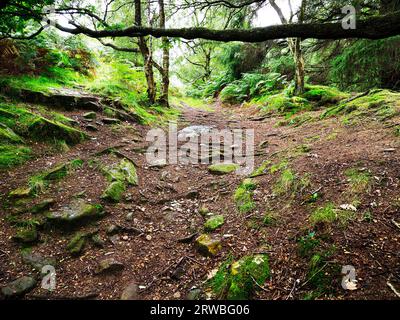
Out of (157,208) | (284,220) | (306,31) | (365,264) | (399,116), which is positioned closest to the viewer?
(365,264)

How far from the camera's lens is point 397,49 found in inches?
266

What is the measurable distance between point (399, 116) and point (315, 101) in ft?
14.7

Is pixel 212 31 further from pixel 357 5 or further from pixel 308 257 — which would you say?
pixel 357 5

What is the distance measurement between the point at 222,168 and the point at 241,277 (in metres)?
2.91

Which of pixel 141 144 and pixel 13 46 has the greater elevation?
pixel 13 46

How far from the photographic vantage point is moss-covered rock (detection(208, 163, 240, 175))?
17.1ft

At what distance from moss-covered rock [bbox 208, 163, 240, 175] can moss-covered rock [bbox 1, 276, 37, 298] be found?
355 cm

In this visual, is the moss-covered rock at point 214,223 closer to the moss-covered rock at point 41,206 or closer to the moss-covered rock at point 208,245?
the moss-covered rock at point 208,245

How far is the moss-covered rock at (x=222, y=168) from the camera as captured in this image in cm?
520

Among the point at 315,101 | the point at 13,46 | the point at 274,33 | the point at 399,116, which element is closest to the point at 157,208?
the point at 274,33

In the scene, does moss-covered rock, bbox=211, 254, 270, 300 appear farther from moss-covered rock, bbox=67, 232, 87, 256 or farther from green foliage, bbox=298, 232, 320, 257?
moss-covered rock, bbox=67, 232, 87, 256

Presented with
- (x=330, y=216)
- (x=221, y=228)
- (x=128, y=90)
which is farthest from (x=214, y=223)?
(x=128, y=90)
